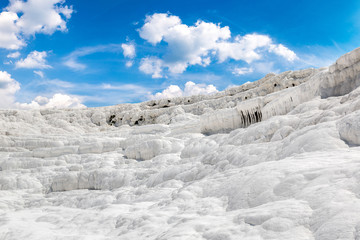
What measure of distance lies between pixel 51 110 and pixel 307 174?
134 ft

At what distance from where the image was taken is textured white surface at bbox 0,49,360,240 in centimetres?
317

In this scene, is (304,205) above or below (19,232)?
above

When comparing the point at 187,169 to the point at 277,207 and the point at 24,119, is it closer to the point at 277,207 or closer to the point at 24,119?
the point at 277,207

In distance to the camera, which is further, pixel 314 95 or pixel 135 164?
pixel 135 164

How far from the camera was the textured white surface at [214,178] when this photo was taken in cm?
317

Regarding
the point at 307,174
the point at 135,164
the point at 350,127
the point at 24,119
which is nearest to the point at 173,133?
the point at 135,164

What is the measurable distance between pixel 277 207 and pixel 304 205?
→ 304 mm

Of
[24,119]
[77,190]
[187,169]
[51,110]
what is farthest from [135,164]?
[51,110]

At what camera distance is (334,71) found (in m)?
11.6

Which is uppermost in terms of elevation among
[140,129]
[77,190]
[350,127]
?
[140,129]

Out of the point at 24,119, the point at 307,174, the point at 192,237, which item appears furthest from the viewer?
the point at 24,119

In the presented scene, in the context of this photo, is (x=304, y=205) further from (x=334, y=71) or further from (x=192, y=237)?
(x=334, y=71)

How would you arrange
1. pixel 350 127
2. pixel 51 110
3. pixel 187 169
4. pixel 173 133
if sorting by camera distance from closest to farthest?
pixel 350 127 → pixel 187 169 → pixel 173 133 → pixel 51 110

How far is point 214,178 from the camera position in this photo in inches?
240
